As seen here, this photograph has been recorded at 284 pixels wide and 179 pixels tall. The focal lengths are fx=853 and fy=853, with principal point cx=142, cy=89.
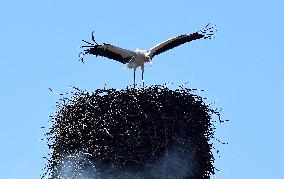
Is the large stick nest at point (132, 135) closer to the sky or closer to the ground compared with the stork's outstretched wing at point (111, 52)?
closer to the ground

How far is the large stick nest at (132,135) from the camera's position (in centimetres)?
998

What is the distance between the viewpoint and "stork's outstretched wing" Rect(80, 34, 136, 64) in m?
11.5

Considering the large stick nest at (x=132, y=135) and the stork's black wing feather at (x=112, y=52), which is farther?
the stork's black wing feather at (x=112, y=52)

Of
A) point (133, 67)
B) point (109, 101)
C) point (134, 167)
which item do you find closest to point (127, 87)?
point (109, 101)

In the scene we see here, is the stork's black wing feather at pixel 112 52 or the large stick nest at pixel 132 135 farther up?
the stork's black wing feather at pixel 112 52

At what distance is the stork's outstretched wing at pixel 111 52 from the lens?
37.6 feet

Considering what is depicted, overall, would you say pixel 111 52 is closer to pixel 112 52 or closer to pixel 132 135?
pixel 112 52

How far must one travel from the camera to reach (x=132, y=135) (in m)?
9.97

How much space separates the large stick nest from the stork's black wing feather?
3.85ft

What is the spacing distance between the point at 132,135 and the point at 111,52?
6.79 ft

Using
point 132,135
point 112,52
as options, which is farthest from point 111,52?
point 132,135

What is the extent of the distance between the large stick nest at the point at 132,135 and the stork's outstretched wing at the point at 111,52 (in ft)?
3.83

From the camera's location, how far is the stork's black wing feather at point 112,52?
1148 centimetres

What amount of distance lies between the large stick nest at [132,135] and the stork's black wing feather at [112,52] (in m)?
1.17
